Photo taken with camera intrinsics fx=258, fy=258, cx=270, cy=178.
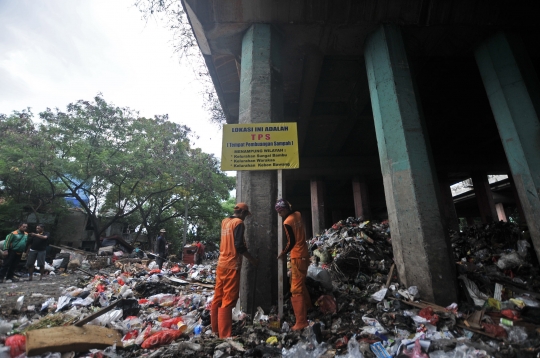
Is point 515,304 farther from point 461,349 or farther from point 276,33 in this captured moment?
point 276,33

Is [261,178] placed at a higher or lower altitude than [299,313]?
higher

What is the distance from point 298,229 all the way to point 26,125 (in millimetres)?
17567

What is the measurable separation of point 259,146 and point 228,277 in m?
1.91

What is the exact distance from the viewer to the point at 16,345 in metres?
2.39

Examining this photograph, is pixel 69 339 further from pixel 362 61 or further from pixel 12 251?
pixel 362 61

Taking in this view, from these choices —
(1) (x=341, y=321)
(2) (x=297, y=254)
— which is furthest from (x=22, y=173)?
(1) (x=341, y=321)

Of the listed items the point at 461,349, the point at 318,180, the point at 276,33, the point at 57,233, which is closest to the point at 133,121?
the point at 57,233

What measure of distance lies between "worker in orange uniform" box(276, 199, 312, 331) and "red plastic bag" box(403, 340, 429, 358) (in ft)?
3.54

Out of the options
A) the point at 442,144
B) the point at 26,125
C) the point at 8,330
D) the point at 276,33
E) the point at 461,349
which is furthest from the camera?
the point at 26,125

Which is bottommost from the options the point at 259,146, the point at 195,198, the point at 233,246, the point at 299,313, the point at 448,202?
the point at 299,313

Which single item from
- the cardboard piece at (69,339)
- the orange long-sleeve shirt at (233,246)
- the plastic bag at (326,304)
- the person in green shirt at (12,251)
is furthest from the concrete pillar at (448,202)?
the person in green shirt at (12,251)

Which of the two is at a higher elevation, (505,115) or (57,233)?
(505,115)

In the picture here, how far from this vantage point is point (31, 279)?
725cm

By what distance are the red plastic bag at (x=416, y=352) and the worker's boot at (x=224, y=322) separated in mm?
1756
